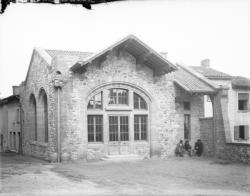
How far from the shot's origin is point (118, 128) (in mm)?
18531

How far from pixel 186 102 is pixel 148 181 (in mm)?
9638

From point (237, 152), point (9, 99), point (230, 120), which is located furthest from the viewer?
point (9, 99)

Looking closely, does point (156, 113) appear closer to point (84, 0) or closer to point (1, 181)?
point (1, 181)

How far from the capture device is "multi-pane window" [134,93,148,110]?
1905 centimetres

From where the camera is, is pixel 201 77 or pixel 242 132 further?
pixel 242 132

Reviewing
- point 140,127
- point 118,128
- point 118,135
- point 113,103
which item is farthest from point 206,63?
point 118,135

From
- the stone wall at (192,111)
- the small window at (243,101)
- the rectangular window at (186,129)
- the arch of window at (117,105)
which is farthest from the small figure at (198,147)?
the small window at (243,101)

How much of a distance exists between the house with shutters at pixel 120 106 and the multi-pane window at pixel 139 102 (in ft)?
0.18

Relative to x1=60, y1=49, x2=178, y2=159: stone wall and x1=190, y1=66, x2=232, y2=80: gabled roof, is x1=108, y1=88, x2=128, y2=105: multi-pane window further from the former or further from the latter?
x1=190, y1=66, x2=232, y2=80: gabled roof

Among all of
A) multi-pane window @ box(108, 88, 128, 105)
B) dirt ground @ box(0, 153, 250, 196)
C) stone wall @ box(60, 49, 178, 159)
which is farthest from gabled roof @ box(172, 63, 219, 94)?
dirt ground @ box(0, 153, 250, 196)

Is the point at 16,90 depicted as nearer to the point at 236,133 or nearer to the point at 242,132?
the point at 236,133

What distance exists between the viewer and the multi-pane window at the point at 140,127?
19031 millimetres

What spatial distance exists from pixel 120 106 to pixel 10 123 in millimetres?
14004

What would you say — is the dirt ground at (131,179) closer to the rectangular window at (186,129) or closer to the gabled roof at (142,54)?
the rectangular window at (186,129)
